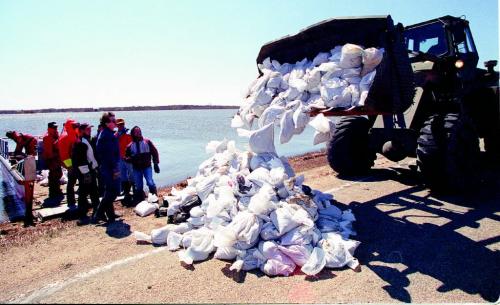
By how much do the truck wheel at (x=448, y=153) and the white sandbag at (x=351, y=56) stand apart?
1896mm

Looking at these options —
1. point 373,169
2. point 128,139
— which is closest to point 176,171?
point 128,139

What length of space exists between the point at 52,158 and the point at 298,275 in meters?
6.94

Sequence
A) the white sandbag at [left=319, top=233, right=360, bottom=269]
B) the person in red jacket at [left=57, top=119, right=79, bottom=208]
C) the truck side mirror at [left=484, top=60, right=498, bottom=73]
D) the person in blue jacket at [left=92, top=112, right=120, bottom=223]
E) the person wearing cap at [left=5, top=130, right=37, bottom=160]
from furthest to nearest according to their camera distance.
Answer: the person wearing cap at [left=5, top=130, right=37, bottom=160] < the truck side mirror at [left=484, top=60, right=498, bottom=73] < the person in red jacket at [left=57, top=119, right=79, bottom=208] < the person in blue jacket at [left=92, top=112, right=120, bottom=223] < the white sandbag at [left=319, top=233, right=360, bottom=269]

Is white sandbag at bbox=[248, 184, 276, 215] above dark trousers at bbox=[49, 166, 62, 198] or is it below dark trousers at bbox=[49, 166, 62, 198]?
above

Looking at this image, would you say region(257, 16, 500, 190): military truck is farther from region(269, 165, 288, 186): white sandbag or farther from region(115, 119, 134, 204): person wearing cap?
region(115, 119, 134, 204): person wearing cap

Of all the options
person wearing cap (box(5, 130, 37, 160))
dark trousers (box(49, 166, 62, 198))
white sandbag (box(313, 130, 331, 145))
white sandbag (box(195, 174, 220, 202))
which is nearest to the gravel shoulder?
white sandbag (box(195, 174, 220, 202))

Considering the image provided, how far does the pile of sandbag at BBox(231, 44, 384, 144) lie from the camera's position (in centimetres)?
420

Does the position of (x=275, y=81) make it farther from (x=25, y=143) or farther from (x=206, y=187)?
(x=25, y=143)

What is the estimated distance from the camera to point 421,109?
6.06 m

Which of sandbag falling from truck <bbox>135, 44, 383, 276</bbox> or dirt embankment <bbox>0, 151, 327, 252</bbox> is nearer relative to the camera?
sandbag falling from truck <bbox>135, 44, 383, 276</bbox>

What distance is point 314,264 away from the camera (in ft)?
11.3

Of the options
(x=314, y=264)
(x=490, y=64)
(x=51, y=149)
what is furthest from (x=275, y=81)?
(x=51, y=149)

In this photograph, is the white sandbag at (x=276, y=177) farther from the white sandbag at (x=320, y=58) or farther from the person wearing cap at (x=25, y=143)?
the person wearing cap at (x=25, y=143)

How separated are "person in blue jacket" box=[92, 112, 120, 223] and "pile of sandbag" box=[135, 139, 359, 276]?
117 cm
